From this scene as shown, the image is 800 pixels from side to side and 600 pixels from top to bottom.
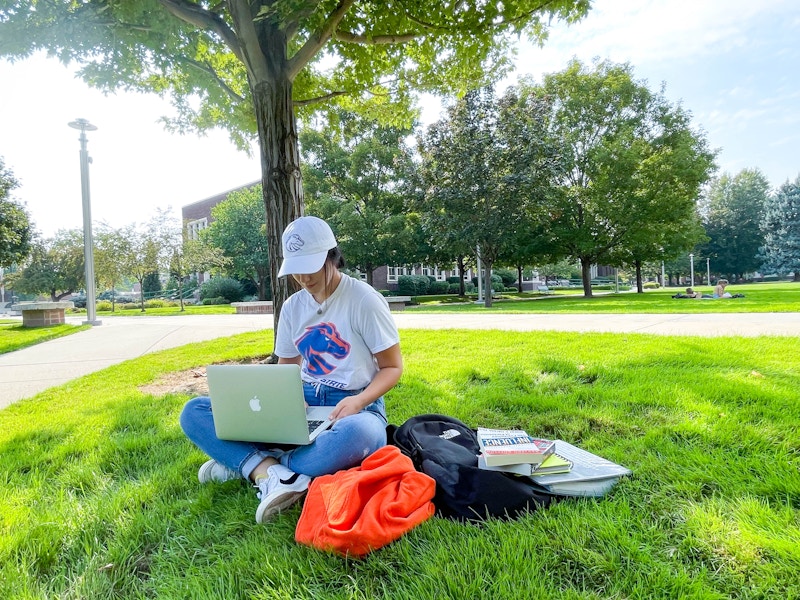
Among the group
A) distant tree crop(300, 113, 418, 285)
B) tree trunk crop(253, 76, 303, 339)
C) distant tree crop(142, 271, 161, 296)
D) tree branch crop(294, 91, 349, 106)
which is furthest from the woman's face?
distant tree crop(142, 271, 161, 296)

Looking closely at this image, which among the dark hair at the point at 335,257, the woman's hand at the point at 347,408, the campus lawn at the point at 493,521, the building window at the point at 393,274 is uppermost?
the building window at the point at 393,274

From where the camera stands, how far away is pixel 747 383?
3471mm

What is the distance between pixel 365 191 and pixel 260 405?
2327cm

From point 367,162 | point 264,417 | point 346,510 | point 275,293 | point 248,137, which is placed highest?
point 367,162

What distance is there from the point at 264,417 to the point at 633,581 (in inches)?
62.6

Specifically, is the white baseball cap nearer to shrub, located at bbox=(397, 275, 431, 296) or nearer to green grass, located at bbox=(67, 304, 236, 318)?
green grass, located at bbox=(67, 304, 236, 318)

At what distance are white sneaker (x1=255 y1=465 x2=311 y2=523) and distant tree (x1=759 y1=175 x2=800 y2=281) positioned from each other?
5278 centimetres

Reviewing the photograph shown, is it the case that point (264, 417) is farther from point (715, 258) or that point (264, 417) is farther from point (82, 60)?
point (715, 258)

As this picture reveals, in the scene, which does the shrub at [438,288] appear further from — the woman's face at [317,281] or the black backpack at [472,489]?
the black backpack at [472,489]

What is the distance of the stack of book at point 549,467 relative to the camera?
6.52 ft

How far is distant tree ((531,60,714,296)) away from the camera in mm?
21078

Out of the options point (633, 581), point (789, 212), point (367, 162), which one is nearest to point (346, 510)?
point (633, 581)

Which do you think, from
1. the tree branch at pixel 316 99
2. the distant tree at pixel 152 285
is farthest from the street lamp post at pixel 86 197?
the distant tree at pixel 152 285

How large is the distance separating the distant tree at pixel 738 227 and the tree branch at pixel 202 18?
2094 inches
